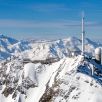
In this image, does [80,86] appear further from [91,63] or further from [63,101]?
[91,63]

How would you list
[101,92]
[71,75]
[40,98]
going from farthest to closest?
1. [40,98]
2. [71,75]
3. [101,92]

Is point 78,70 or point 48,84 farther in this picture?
point 48,84

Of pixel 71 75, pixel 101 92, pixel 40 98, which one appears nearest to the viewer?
pixel 101 92

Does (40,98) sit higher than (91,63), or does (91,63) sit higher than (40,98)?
(91,63)

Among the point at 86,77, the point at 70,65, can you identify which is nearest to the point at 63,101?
the point at 86,77

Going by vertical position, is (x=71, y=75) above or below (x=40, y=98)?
above

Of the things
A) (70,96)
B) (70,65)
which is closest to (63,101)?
(70,96)

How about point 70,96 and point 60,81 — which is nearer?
point 70,96

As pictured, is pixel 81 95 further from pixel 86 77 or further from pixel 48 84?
pixel 48 84

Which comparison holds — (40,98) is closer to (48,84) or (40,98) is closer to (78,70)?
(48,84)
